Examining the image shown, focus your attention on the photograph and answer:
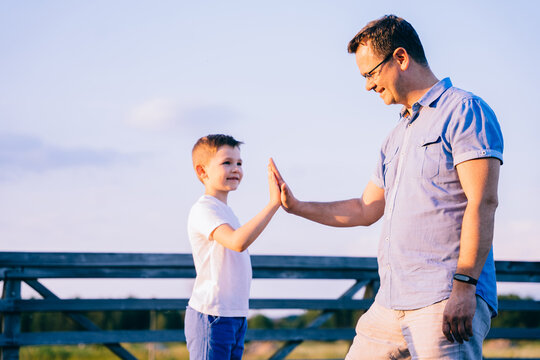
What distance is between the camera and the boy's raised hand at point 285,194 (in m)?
2.79

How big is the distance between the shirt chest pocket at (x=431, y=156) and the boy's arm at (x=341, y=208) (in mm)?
476

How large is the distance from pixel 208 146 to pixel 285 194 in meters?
0.63

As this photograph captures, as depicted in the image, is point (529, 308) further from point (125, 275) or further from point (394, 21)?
point (394, 21)

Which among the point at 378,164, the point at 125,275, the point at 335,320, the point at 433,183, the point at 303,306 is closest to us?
the point at 433,183

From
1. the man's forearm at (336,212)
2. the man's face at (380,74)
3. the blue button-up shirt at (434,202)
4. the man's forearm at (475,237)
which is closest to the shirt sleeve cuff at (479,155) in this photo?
the blue button-up shirt at (434,202)

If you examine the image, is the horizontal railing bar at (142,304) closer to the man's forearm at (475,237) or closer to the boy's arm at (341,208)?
the boy's arm at (341,208)

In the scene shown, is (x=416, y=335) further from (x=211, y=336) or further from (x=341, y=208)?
(x=211, y=336)

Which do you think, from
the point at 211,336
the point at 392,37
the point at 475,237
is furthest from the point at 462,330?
the point at 211,336

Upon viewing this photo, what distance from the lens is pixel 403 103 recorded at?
2.42 m

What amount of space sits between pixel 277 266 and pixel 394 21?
125 inches

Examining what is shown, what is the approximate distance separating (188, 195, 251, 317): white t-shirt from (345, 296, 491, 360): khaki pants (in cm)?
74

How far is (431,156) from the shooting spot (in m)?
2.18

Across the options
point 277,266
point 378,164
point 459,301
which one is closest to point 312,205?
point 378,164

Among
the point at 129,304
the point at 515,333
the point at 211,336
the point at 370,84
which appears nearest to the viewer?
the point at 370,84
